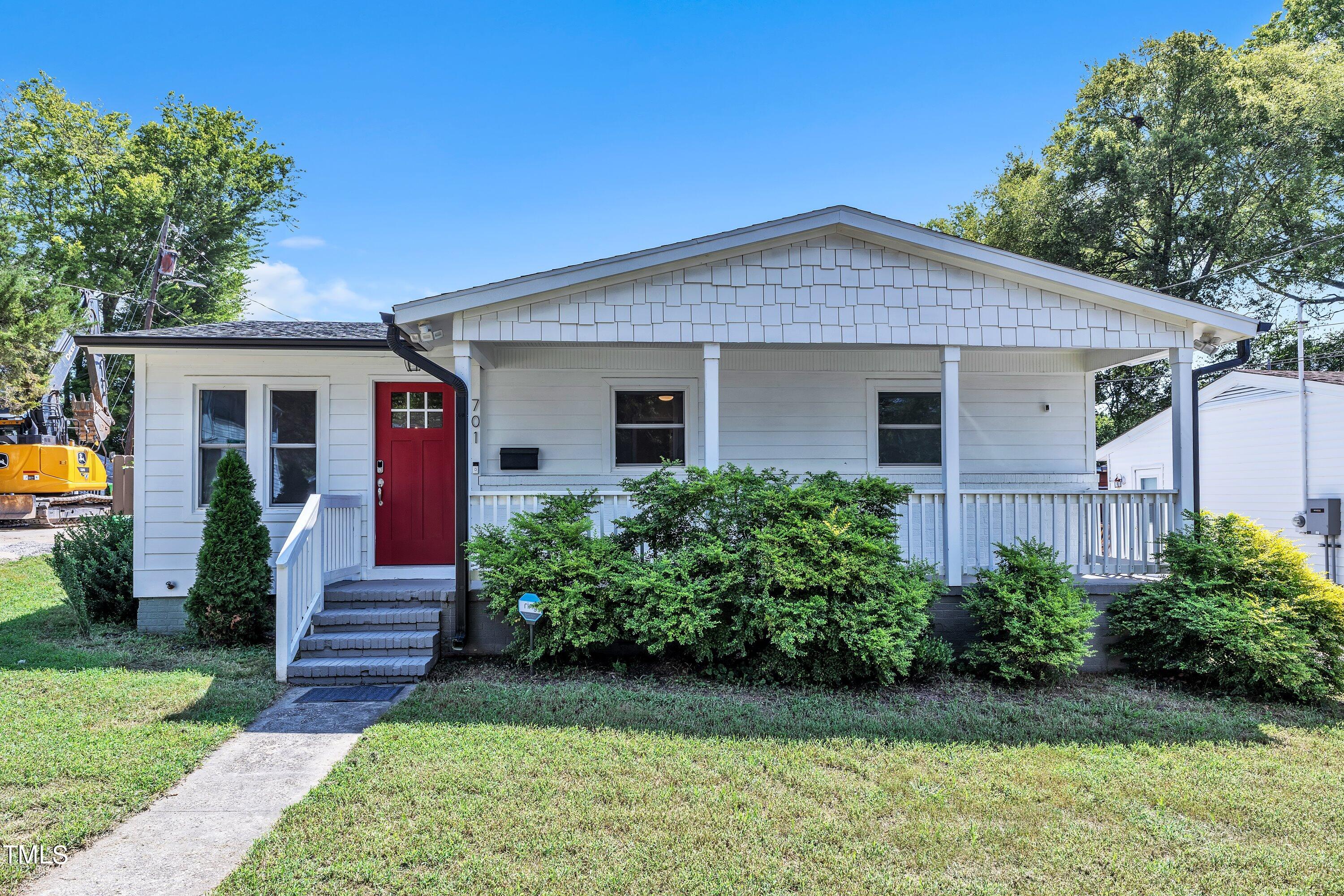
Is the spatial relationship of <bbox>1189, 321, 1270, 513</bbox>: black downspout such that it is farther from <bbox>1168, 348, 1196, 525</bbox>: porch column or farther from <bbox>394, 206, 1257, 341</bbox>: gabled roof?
<bbox>394, 206, 1257, 341</bbox>: gabled roof

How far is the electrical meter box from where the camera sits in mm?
10305

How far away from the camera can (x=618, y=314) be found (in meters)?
5.95

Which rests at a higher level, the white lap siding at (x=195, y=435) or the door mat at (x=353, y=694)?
the white lap siding at (x=195, y=435)

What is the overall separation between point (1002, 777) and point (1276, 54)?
21.6 meters

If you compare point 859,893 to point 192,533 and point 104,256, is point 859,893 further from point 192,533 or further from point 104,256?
point 104,256

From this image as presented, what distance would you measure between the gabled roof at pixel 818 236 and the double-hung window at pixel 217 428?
2612 millimetres

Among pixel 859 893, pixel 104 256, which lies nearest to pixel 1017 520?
pixel 859 893

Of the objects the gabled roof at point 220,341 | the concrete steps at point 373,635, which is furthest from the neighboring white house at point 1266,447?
the gabled roof at point 220,341

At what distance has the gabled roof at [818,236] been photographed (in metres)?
5.79

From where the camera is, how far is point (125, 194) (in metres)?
24.0

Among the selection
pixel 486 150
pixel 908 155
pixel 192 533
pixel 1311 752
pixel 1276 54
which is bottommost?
pixel 1311 752

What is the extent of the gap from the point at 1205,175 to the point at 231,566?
882 inches

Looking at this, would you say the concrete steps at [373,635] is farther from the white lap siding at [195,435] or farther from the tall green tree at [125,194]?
the tall green tree at [125,194]

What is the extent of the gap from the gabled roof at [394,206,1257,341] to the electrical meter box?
6.46 meters
